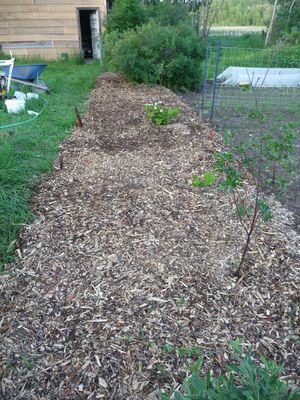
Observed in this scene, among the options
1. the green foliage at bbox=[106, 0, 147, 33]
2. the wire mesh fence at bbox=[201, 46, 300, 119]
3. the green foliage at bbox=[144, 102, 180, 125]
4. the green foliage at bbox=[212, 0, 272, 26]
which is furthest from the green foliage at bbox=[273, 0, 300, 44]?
the green foliage at bbox=[144, 102, 180, 125]

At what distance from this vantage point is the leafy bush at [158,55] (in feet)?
25.3

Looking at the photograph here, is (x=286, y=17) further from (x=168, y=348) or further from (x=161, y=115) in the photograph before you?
(x=168, y=348)

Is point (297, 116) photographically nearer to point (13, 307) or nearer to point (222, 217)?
point (222, 217)

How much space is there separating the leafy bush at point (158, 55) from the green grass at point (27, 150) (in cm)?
111

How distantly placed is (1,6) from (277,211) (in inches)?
494

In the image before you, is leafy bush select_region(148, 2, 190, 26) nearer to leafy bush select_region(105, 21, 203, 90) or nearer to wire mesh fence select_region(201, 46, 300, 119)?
leafy bush select_region(105, 21, 203, 90)

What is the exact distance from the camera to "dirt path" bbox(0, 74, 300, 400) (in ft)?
5.72

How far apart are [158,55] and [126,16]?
2184mm

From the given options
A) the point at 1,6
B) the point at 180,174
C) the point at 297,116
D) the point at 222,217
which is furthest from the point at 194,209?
the point at 1,6

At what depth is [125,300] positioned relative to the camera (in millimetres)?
2098

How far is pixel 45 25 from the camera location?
38.1ft

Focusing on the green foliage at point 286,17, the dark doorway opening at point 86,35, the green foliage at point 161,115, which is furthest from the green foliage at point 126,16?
the green foliage at point 286,17

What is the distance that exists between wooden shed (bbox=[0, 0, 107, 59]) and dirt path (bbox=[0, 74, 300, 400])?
990 centimetres

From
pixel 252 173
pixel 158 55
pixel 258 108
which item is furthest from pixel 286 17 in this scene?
pixel 252 173
